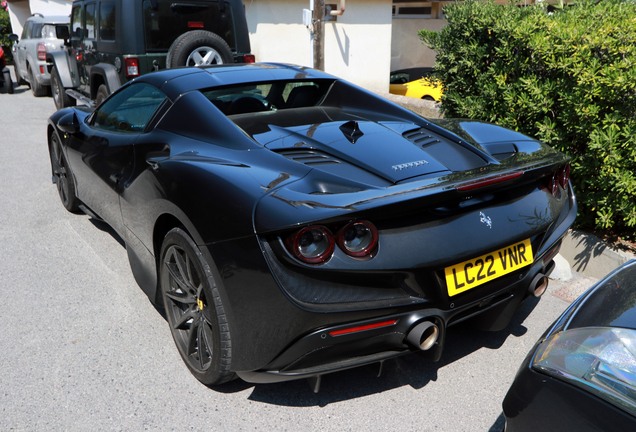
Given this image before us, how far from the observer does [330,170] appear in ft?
7.94

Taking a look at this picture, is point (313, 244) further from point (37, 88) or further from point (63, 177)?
point (37, 88)

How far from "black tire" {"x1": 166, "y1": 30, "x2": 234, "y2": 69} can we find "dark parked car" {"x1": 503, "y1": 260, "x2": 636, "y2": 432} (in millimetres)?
5021

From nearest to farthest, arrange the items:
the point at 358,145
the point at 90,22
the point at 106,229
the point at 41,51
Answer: the point at 358,145 < the point at 106,229 < the point at 90,22 < the point at 41,51

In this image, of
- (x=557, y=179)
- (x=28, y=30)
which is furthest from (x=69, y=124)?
(x=28, y=30)

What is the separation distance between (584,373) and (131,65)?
6458 millimetres

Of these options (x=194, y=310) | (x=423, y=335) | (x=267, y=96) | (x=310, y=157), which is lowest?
(x=194, y=310)

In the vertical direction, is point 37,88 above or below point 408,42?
below

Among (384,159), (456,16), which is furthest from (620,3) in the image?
(384,159)

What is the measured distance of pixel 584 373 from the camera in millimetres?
1499

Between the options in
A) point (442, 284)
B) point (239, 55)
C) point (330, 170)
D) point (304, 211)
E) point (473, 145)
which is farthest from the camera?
point (239, 55)

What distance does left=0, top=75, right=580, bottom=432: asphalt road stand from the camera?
2346mm

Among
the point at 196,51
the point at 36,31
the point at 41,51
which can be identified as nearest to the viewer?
the point at 196,51

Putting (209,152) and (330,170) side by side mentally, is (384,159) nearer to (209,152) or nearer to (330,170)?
(330,170)

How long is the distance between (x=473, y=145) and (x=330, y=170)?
92cm
